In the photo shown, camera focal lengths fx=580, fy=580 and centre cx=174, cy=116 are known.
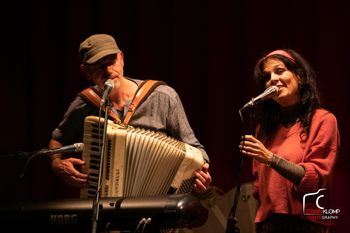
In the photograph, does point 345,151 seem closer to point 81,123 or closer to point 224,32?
point 224,32

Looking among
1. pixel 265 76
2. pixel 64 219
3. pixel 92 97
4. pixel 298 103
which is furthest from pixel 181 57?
pixel 64 219

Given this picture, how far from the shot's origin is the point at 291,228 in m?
2.87

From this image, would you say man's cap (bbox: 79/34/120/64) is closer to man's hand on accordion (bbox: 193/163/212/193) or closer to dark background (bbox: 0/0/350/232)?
man's hand on accordion (bbox: 193/163/212/193)

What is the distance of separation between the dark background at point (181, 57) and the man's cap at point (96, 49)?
1.07 m

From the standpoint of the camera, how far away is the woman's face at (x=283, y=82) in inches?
120

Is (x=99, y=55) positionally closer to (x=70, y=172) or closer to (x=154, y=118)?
(x=154, y=118)

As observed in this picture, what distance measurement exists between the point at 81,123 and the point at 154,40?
118 centimetres

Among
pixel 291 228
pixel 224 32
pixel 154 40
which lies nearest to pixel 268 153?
pixel 291 228

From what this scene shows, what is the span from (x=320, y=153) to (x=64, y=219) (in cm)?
128

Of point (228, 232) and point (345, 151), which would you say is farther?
point (345, 151)

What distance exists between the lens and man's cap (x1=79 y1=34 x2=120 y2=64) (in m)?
3.11

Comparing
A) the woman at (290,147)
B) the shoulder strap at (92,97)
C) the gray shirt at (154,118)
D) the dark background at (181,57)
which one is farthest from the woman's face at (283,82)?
the shoulder strap at (92,97)

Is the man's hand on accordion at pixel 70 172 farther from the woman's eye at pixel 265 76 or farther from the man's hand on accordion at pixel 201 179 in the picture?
the woman's eye at pixel 265 76

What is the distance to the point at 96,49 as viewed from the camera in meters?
3.14
